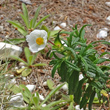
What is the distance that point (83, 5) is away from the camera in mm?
3123

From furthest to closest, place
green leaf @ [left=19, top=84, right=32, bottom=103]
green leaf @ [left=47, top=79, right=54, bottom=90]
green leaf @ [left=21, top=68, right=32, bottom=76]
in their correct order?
green leaf @ [left=21, top=68, right=32, bottom=76] < green leaf @ [left=47, top=79, right=54, bottom=90] < green leaf @ [left=19, top=84, right=32, bottom=103]

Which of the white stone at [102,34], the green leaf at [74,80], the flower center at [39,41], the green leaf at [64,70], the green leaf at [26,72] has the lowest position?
the green leaf at [26,72]

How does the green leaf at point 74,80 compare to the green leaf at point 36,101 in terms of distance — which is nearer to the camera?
the green leaf at point 74,80

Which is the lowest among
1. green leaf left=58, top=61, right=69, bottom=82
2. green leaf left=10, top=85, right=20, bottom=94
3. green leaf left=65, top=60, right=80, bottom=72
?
green leaf left=10, top=85, right=20, bottom=94

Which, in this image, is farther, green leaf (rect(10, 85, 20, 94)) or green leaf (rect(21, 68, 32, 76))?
green leaf (rect(21, 68, 32, 76))

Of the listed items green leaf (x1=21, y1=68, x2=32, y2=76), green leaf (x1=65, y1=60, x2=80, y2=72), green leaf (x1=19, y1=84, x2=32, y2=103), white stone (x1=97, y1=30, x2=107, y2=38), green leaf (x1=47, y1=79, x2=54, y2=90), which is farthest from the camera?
white stone (x1=97, y1=30, x2=107, y2=38)

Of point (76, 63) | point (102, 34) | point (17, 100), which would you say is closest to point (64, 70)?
point (76, 63)

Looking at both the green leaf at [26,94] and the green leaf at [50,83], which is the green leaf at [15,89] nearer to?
the green leaf at [26,94]

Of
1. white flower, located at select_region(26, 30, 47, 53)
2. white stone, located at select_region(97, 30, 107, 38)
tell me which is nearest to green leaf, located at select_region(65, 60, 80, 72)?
white flower, located at select_region(26, 30, 47, 53)

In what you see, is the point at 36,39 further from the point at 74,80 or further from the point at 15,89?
the point at 15,89

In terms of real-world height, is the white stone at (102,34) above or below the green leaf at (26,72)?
above

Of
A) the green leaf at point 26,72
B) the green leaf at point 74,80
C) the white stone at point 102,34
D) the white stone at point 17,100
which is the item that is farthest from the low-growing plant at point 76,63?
the white stone at point 102,34

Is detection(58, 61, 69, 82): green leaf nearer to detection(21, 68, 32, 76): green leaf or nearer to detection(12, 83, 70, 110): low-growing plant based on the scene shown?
detection(12, 83, 70, 110): low-growing plant

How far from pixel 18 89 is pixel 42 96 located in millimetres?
244
